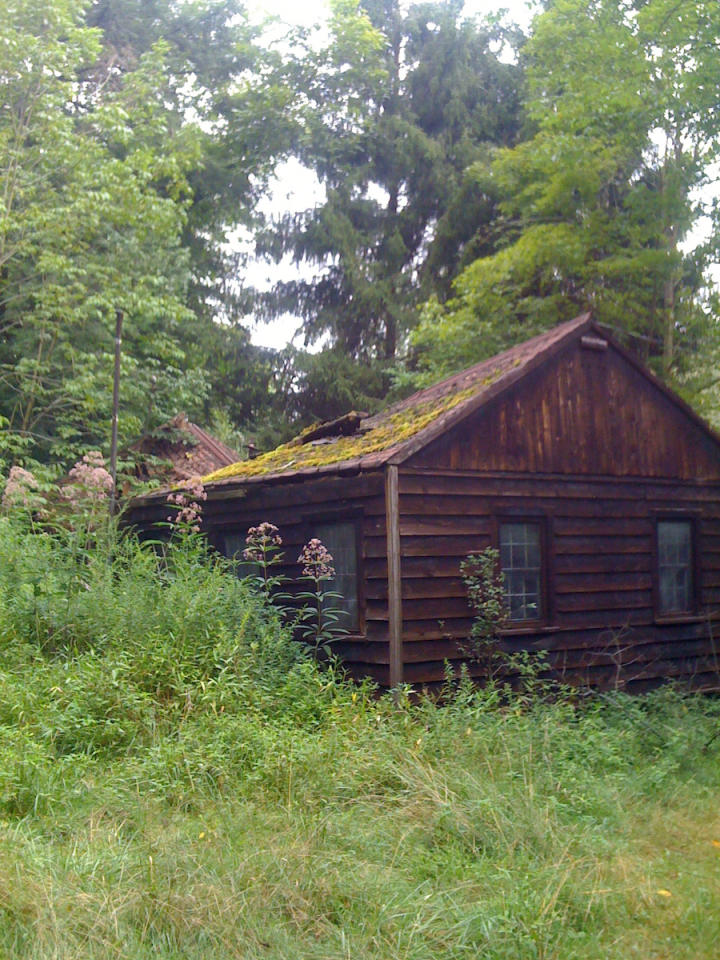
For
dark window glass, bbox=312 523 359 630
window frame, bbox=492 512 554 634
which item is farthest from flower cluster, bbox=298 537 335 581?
window frame, bbox=492 512 554 634

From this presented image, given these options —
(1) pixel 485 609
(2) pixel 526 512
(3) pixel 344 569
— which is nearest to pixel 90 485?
(3) pixel 344 569

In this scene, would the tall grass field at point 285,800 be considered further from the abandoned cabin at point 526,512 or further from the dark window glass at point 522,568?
the dark window glass at point 522,568

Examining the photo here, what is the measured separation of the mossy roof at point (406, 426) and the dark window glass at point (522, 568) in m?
1.59

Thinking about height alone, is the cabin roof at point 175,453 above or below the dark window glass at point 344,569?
above

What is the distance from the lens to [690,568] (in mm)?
14039

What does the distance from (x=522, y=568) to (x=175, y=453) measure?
12.7 m

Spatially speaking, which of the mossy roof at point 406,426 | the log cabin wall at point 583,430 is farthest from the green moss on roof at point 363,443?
the log cabin wall at point 583,430

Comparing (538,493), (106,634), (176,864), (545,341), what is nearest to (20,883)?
(176,864)

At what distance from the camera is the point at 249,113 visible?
95.1 feet

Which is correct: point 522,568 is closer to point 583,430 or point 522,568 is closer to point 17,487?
point 583,430

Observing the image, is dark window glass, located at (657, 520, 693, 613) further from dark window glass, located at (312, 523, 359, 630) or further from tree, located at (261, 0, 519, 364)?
tree, located at (261, 0, 519, 364)

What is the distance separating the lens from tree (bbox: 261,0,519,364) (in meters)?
28.9

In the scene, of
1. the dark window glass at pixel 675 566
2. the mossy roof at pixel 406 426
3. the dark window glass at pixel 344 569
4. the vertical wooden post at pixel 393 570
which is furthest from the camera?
the dark window glass at pixel 675 566

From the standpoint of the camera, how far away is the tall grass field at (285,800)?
5.01m
